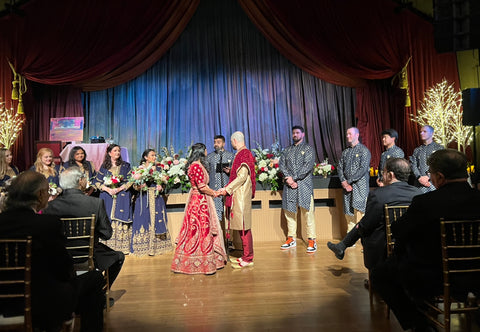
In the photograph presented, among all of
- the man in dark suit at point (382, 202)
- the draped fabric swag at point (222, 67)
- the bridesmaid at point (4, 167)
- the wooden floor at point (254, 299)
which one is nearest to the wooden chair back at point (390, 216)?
the man in dark suit at point (382, 202)

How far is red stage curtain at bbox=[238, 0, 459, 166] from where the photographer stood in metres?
6.67

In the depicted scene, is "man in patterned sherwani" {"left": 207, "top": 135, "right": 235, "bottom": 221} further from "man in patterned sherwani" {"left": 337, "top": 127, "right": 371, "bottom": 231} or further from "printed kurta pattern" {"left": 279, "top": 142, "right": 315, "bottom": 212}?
"man in patterned sherwani" {"left": 337, "top": 127, "right": 371, "bottom": 231}

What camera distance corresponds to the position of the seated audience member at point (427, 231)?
201 centimetres

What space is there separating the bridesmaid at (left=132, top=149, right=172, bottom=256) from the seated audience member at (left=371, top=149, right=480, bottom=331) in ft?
11.7

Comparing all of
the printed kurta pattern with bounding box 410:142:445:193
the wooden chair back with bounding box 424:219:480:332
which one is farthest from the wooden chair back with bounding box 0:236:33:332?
the printed kurta pattern with bounding box 410:142:445:193

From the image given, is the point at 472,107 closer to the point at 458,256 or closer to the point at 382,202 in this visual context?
the point at 382,202

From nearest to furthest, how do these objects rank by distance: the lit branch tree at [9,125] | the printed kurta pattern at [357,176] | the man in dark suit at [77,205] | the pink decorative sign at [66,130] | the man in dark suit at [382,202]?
the man in dark suit at [77,205]
the man in dark suit at [382,202]
the printed kurta pattern at [357,176]
the lit branch tree at [9,125]
the pink decorative sign at [66,130]

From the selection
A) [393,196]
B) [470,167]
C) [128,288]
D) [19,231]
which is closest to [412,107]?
[470,167]

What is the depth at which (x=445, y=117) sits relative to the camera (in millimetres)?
5820

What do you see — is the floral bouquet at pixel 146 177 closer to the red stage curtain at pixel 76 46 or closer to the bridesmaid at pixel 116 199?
the bridesmaid at pixel 116 199

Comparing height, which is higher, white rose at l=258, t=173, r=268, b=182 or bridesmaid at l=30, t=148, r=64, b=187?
bridesmaid at l=30, t=148, r=64, b=187

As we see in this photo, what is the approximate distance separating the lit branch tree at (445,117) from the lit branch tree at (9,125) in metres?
6.60

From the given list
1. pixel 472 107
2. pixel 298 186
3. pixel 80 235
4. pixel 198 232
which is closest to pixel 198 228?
pixel 198 232

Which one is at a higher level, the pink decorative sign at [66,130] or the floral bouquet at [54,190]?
the pink decorative sign at [66,130]
